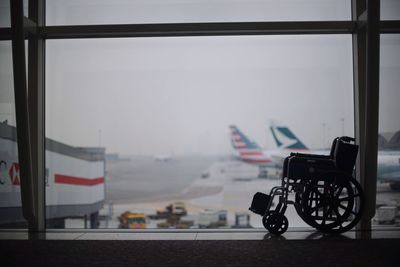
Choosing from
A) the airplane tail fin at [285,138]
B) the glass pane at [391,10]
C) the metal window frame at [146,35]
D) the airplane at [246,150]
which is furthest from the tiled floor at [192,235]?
the airplane at [246,150]

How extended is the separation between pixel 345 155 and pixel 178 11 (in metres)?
2.26

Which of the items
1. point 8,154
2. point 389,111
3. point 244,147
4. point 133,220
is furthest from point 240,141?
point 8,154

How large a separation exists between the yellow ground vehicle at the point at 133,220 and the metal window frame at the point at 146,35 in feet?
3.91

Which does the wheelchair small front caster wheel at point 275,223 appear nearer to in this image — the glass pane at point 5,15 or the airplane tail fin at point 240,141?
the glass pane at point 5,15

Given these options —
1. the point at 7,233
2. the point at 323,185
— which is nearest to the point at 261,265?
the point at 323,185

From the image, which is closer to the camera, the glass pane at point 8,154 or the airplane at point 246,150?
the glass pane at point 8,154

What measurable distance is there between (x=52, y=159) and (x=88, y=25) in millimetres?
1515

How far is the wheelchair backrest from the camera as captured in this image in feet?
13.1

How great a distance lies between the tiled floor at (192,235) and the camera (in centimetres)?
403

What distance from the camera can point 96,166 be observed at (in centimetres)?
554

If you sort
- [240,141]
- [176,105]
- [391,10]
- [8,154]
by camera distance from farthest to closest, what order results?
[240,141] < [176,105] < [8,154] < [391,10]

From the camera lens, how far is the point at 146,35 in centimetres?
455

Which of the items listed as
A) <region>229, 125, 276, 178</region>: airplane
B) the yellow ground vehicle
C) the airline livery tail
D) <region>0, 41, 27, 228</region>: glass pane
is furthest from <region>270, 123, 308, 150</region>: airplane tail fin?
<region>0, 41, 27, 228</region>: glass pane

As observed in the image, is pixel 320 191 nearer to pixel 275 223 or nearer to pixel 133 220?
pixel 275 223
